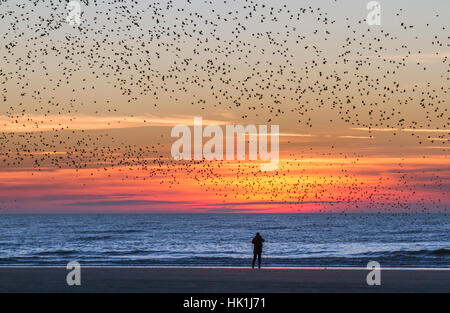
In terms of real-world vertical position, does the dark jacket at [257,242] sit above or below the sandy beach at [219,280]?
above

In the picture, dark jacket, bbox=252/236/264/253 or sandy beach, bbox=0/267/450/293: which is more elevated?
dark jacket, bbox=252/236/264/253

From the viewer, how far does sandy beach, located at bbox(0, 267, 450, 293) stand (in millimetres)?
27203

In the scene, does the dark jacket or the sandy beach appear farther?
the dark jacket

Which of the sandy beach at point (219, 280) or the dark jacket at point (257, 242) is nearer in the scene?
the sandy beach at point (219, 280)

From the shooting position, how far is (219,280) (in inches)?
1185

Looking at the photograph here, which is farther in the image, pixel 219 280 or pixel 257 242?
pixel 257 242

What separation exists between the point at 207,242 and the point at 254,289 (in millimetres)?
63745

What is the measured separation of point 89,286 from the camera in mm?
28078

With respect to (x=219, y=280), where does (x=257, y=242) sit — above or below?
above

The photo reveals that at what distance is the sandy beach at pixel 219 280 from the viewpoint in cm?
2720

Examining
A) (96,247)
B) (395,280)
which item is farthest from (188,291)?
(96,247)
